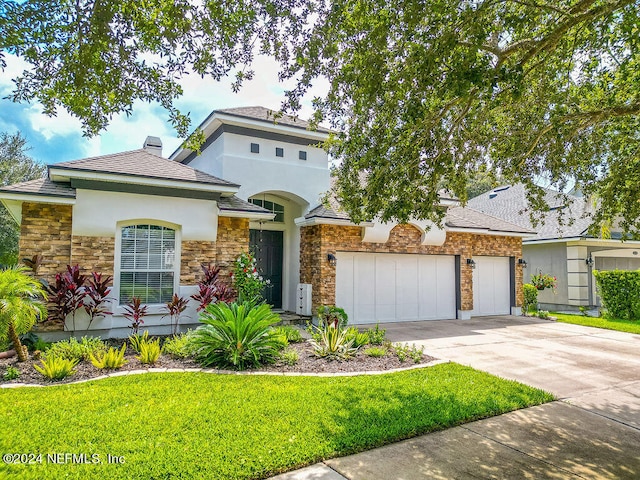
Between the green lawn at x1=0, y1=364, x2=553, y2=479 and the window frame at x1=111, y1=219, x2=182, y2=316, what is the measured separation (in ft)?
12.2

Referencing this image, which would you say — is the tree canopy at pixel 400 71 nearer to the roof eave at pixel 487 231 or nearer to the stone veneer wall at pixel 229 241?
the stone veneer wall at pixel 229 241

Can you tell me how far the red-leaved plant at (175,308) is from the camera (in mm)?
9281

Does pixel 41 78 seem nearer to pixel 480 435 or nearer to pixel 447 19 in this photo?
pixel 447 19

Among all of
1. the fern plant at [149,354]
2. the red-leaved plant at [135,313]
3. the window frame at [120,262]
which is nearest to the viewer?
the fern plant at [149,354]

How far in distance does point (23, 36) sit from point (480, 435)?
22.1ft

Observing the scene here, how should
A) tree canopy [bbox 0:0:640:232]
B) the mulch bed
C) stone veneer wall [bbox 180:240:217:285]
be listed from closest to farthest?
tree canopy [bbox 0:0:640:232] < the mulch bed < stone veneer wall [bbox 180:240:217:285]

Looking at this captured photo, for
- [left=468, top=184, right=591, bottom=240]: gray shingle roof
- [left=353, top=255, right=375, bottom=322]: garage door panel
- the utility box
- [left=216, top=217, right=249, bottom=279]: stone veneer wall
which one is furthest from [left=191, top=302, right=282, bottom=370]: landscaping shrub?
[left=468, top=184, right=591, bottom=240]: gray shingle roof

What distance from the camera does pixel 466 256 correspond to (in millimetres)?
14664

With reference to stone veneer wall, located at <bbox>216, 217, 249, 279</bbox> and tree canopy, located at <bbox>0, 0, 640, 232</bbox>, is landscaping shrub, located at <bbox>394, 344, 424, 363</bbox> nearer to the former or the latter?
tree canopy, located at <bbox>0, 0, 640, 232</bbox>

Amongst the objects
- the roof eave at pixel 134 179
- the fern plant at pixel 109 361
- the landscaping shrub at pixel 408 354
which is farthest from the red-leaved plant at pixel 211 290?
the landscaping shrub at pixel 408 354

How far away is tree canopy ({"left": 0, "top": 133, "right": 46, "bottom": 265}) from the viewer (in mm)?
25250

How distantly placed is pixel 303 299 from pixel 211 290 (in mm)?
3748

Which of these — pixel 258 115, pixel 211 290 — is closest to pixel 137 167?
pixel 211 290

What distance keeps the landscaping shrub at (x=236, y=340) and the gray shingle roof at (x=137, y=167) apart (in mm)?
4138
